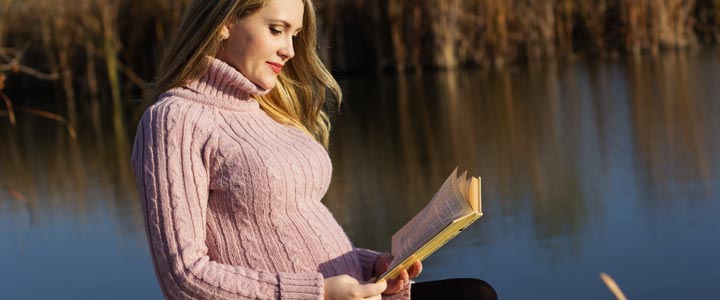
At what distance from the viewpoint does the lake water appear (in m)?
3.85

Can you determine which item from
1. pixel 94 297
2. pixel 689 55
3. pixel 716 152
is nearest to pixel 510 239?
pixel 94 297

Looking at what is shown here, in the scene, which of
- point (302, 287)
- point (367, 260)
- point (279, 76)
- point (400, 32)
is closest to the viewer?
point (302, 287)

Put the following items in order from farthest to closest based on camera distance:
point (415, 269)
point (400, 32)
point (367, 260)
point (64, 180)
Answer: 1. point (400, 32)
2. point (64, 180)
3. point (367, 260)
4. point (415, 269)

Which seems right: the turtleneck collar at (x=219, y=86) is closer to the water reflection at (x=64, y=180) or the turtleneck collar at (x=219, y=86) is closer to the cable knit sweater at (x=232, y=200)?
the cable knit sweater at (x=232, y=200)

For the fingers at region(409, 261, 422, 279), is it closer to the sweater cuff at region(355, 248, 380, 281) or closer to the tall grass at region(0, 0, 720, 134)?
the sweater cuff at region(355, 248, 380, 281)

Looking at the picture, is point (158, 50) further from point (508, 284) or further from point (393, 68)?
point (508, 284)

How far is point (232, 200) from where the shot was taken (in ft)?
6.98

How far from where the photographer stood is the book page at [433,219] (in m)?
1.93

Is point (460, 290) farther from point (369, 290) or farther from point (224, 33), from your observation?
point (224, 33)

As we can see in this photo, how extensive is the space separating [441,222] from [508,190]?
316cm

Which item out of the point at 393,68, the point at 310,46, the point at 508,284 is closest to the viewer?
the point at 310,46

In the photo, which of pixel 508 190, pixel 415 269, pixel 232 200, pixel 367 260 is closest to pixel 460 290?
pixel 415 269

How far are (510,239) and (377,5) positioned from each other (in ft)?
25.0

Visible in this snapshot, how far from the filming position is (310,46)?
2432 mm
